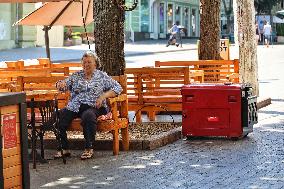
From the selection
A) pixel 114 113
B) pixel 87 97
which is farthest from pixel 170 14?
pixel 114 113

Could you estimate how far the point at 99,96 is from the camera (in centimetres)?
1155

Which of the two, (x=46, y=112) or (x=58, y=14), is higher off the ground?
(x=58, y=14)

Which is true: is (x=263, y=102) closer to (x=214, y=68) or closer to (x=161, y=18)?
(x=214, y=68)

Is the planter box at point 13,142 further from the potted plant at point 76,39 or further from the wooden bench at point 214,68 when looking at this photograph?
the potted plant at point 76,39

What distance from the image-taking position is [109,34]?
42.6 feet

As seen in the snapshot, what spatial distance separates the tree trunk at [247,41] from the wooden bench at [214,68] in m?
0.73

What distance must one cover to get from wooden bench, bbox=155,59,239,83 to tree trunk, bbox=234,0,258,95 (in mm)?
727

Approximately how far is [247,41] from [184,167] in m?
9.85

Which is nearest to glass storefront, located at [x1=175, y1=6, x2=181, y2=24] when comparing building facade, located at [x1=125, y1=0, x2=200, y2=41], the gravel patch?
building facade, located at [x1=125, y1=0, x2=200, y2=41]

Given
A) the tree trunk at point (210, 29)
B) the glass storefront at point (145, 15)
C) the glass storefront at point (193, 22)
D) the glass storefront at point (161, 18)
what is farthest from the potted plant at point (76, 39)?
the tree trunk at point (210, 29)

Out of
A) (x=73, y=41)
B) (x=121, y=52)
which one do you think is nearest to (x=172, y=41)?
(x=73, y=41)

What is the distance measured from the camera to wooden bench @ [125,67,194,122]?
48.4ft

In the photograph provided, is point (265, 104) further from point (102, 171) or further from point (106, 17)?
point (102, 171)

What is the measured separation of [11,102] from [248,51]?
41.1 ft
